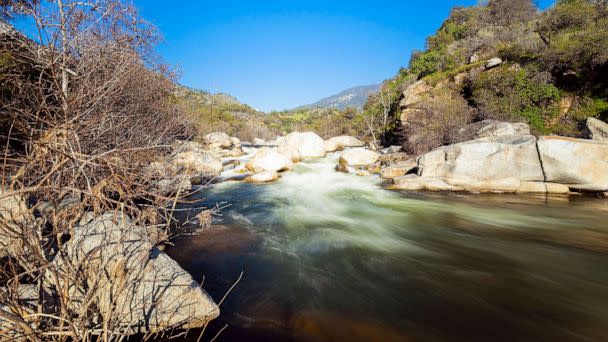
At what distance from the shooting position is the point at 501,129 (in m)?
12.2

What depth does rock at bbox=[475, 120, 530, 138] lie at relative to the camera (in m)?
12.2

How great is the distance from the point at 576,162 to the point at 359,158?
30.1 ft

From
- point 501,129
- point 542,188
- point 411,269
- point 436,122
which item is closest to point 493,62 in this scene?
point 436,122

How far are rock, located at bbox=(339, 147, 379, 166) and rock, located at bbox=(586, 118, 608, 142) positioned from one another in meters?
8.90

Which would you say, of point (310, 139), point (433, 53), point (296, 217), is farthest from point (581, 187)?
point (433, 53)

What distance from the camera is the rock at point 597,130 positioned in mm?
9805

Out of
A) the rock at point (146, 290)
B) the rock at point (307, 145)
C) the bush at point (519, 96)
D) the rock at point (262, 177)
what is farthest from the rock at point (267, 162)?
the bush at point (519, 96)

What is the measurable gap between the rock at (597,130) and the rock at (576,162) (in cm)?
221

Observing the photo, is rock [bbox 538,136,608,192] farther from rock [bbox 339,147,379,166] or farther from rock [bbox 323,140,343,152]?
rock [bbox 323,140,343,152]

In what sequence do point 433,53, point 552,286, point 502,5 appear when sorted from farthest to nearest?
point 502,5 < point 433,53 < point 552,286

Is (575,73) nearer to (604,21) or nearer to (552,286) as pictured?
(604,21)

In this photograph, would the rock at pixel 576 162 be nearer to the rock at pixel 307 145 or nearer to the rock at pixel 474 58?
the rock at pixel 307 145

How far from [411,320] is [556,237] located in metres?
4.96

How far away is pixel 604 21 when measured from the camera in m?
14.2
